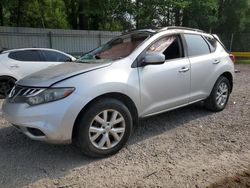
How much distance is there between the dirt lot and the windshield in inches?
51.2

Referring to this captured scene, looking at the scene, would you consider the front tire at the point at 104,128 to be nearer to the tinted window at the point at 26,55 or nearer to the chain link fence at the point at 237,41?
the tinted window at the point at 26,55

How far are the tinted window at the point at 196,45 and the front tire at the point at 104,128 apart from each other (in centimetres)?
189

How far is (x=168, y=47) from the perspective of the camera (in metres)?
4.80

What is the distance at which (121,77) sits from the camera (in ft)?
13.1

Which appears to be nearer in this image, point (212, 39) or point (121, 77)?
point (121, 77)

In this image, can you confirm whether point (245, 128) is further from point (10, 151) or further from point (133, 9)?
point (133, 9)

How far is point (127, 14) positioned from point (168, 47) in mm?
15034

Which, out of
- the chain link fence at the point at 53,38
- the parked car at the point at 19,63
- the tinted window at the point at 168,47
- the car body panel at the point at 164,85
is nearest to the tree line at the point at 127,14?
the chain link fence at the point at 53,38

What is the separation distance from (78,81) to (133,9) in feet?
50.2

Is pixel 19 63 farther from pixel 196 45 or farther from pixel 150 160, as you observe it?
pixel 150 160

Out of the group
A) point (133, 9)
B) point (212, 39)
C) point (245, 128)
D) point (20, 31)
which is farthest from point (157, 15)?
point (245, 128)

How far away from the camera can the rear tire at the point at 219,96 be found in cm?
567

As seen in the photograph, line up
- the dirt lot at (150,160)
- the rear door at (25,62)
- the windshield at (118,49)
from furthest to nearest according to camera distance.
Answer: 1. the rear door at (25,62)
2. the windshield at (118,49)
3. the dirt lot at (150,160)

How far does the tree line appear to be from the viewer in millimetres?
18453
